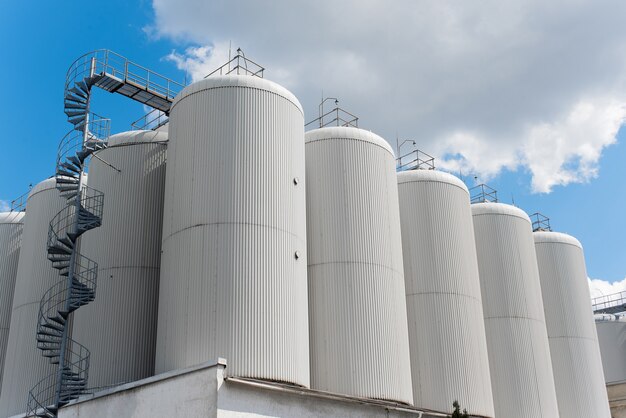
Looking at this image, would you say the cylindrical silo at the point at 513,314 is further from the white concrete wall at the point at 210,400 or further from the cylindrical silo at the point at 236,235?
the cylindrical silo at the point at 236,235

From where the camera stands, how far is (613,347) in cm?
5869

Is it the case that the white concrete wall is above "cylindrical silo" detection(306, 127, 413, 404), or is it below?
below

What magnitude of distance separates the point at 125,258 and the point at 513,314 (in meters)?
21.2

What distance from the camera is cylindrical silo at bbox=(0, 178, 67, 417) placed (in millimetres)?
32031

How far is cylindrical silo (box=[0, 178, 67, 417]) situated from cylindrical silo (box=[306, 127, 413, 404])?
40.6 feet

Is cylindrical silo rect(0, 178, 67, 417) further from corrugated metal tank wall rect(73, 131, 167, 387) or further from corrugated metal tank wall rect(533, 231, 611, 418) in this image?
corrugated metal tank wall rect(533, 231, 611, 418)

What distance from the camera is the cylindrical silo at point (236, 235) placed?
23906mm

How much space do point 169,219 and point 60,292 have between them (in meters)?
8.76

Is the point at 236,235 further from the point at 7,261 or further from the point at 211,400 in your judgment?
the point at 7,261

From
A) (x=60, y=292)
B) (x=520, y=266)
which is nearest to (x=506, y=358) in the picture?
(x=520, y=266)

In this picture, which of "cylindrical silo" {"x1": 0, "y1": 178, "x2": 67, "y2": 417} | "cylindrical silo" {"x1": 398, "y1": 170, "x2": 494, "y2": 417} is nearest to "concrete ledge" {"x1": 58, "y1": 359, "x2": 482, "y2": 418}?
"cylindrical silo" {"x1": 398, "y1": 170, "x2": 494, "y2": 417}

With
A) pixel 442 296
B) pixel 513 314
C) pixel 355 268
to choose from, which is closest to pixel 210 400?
pixel 355 268

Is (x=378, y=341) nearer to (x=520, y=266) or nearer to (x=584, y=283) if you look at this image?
(x=520, y=266)

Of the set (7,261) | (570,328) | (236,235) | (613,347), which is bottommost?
(236,235)
